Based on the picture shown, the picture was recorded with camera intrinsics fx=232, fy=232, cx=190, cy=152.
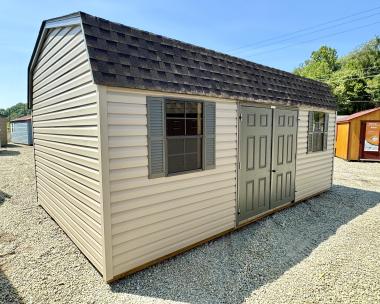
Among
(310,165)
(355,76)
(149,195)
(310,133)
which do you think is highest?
(355,76)

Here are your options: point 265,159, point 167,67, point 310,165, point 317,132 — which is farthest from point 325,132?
point 167,67

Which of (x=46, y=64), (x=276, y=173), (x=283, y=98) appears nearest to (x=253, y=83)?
(x=283, y=98)

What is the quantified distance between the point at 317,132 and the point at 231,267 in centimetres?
487

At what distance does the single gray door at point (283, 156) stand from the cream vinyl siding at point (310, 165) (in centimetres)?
28

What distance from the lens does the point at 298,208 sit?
→ 5.72 m

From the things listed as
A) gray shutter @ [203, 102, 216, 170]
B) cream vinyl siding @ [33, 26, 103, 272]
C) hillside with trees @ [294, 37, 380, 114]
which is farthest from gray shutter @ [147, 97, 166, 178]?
hillside with trees @ [294, 37, 380, 114]

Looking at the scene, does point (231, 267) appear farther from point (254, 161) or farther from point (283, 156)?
point (283, 156)

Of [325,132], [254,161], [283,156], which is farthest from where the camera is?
[325,132]

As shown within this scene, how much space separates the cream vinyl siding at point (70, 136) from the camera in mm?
2994

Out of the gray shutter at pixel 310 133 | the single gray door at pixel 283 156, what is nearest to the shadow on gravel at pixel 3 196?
the single gray door at pixel 283 156

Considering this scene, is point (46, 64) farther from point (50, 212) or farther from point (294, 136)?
point (294, 136)

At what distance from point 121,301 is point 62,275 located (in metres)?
1.05

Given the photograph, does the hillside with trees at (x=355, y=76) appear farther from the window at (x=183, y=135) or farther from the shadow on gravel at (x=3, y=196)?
the shadow on gravel at (x=3, y=196)

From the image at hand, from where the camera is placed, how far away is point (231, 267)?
3301mm
